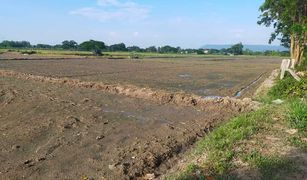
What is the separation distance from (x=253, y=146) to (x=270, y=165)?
0.97 meters

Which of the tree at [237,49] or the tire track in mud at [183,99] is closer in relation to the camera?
the tire track in mud at [183,99]

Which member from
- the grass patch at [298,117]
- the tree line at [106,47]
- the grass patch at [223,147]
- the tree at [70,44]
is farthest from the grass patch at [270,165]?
the tree at [70,44]

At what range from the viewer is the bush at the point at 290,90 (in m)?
11.4

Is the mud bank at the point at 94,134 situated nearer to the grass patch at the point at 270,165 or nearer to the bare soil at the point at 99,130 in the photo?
the bare soil at the point at 99,130

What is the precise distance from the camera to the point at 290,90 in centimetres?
1191

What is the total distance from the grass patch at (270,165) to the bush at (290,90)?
6119 mm

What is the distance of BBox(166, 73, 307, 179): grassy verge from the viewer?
5.19 metres

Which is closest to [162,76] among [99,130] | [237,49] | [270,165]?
[99,130]

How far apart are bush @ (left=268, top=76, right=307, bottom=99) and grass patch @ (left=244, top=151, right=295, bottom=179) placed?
612 cm

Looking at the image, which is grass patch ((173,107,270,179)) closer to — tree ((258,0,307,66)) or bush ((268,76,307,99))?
bush ((268,76,307,99))

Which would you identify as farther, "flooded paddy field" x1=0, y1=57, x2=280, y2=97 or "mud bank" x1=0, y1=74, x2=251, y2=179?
"flooded paddy field" x1=0, y1=57, x2=280, y2=97

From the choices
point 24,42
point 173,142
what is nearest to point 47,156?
point 173,142

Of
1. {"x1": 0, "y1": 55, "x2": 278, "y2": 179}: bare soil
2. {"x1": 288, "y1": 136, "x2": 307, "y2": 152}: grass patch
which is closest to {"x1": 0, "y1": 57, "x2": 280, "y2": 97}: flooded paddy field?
{"x1": 0, "y1": 55, "x2": 278, "y2": 179}: bare soil

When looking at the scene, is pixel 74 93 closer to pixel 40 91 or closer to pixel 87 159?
pixel 40 91
